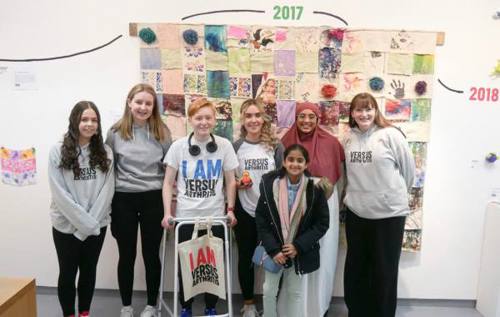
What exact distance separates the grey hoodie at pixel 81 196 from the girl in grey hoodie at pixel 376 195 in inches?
59.1

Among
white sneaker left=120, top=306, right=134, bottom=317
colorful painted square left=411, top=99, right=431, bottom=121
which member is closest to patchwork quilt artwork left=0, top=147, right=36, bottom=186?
white sneaker left=120, top=306, right=134, bottom=317

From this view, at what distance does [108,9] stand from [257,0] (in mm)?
1054

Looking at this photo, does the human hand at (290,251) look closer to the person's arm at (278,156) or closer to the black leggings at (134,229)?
the person's arm at (278,156)

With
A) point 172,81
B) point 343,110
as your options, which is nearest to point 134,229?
point 172,81

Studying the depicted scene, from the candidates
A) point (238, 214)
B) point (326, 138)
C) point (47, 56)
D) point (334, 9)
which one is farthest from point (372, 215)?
point (47, 56)

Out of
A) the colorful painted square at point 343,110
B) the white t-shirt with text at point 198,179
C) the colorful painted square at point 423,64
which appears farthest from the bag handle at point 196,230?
the colorful painted square at point 423,64

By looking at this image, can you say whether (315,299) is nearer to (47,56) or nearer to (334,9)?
(334,9)

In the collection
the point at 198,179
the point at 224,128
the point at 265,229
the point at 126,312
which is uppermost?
the point at 224,128

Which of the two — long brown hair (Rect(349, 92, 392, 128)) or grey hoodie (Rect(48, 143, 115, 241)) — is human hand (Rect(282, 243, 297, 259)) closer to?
long brown hair (Rect(349, 92, 392, 128))

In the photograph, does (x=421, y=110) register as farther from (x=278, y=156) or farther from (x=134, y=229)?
(x=134, y=229)

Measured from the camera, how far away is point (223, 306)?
2701mm

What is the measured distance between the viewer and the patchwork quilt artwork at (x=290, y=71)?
255 cm

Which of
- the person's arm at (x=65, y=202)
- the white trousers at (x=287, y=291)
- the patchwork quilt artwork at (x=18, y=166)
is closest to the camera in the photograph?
the person's arm at (x=65, y=202)

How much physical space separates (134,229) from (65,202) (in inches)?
17.7
